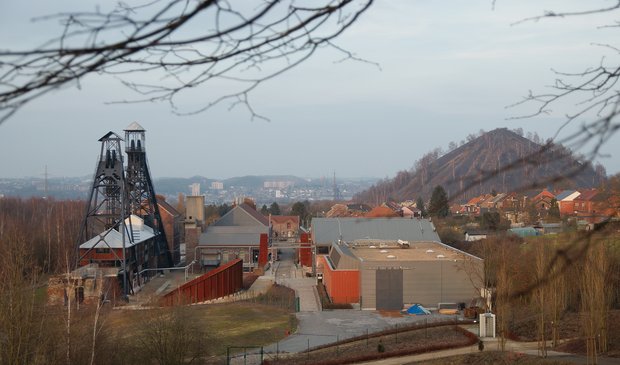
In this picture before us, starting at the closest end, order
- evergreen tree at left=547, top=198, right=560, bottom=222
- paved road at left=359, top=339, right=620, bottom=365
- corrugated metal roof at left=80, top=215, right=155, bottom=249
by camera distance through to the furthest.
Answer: evergreen tree at left=547, top=198, right=560, bottom=222
paved road at left=359, top=339, right=620, bottom=365
corrugated metal roof at left=80, top=215, right=155, bottom=249

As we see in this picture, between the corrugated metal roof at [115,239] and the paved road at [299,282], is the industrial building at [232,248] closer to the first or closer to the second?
the paved road at [299,282]

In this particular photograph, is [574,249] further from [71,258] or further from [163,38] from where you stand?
[71,258]

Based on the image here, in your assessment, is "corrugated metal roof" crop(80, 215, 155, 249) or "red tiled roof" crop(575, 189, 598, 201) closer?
"red tiled roof" crop(575, 189, 598, 201)

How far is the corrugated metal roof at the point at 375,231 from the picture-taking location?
1292 inches

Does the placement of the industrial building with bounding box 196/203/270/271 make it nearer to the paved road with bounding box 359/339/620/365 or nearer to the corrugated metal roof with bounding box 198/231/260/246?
the corrugated metal roof with bounding box 198/231/260/246

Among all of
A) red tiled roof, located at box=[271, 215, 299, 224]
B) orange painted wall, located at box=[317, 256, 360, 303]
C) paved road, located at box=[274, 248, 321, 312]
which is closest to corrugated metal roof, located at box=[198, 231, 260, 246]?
paved road, located at box=[274, 248, 321, 312]

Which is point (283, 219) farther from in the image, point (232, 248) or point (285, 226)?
point (232, 248)

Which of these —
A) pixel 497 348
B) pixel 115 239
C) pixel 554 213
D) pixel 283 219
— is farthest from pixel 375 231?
pixel 554 213

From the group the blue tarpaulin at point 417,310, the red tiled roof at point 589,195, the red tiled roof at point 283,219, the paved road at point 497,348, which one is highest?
the red tiled roof at point 589,195

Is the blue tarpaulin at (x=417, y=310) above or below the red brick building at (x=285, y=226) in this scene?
below

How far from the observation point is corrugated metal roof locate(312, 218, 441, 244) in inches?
1292

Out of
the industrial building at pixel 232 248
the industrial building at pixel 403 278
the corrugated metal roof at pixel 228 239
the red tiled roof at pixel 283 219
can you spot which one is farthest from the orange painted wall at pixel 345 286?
the red tiled roof at pixel 283 219

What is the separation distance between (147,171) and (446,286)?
56.0ft

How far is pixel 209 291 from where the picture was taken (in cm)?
2655
